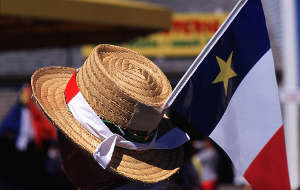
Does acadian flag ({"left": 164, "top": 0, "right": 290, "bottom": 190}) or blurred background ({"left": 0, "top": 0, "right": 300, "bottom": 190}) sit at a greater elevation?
acadian flag ({"left": 164, "top": 0, "right": 290, "bottom": 190})

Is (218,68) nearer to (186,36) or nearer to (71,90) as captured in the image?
(71,90)

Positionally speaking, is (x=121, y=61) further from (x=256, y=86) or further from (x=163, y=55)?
(x=163, y=55)

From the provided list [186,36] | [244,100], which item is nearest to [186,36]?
[186,36]

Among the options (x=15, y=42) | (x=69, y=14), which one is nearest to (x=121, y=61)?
(x=69, y=14)

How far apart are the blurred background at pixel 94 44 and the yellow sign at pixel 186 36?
25 millimetres

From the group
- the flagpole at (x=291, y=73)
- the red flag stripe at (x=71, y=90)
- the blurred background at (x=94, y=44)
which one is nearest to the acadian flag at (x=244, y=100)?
the blurred background at (x=94, y=44)

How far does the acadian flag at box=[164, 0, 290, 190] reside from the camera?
96.2 inches

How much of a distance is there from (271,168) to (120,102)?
70cm

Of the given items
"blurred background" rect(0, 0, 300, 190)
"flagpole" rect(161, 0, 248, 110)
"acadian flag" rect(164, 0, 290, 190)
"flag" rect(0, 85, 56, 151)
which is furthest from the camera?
"flag" rect(0, 85, 56, 151)

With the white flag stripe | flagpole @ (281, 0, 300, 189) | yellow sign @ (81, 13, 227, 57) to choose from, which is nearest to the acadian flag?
the white flag stripe

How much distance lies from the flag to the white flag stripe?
665 cm

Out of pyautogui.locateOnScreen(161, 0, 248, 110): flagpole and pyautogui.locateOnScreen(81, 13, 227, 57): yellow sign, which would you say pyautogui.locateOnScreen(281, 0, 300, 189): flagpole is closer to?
pyautogui.locateOnScreen(161, 0, 248, 110): flagpole

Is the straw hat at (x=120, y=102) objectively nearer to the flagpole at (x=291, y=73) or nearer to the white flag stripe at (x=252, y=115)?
the white flag stripe at (x=252, y=115)

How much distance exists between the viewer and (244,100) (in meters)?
2.53
